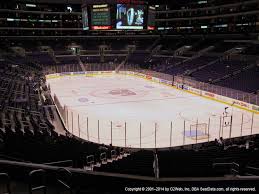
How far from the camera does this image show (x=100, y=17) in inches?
1427

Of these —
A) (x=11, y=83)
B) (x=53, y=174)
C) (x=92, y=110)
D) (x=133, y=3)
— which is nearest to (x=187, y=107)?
(x=92, y=110)

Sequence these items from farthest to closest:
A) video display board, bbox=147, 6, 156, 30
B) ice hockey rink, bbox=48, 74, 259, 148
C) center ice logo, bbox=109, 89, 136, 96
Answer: video display board, bbox=147, 6, 156, 30
center ice logo, bbox=109, 89, 136, 96
ice hockey rink, bbox=48, 74, 259, 148

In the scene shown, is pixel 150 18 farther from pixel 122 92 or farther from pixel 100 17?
pixel 122 92

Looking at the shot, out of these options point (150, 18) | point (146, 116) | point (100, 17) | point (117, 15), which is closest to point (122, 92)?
point (117, 15)

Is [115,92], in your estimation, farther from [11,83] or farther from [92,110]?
[11,83]

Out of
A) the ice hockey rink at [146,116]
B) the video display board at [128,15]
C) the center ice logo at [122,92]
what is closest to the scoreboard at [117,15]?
the video display board at [128,15]

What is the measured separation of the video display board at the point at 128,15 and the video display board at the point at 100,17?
49.7 inches

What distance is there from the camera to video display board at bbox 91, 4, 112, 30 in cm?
3607

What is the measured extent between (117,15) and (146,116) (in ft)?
54.6

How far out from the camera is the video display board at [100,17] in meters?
36.1

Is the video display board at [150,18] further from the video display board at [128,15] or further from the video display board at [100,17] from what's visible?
the video display board at [100,17]

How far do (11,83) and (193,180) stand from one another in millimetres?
31141

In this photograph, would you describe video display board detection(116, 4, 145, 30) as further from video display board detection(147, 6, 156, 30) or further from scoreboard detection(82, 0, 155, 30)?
video display board detection(147, 6, 156, 30)

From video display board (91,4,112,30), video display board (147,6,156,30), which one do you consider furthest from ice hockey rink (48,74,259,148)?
video display board (147,6,156,30)
